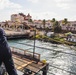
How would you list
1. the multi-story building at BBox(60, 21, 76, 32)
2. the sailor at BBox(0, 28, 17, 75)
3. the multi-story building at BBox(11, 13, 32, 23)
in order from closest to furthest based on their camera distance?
the sailor at BBox(0, 28, 17, 75) → the multi-story building at BBox(60, 21, 76, 32) → the multi-story building at BBox(11, 13, 32, 23)

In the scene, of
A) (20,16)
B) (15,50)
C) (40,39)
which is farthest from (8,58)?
(20,16)

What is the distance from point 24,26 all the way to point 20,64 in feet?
171

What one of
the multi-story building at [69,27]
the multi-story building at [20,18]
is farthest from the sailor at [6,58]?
the multi-story building at [20,18]

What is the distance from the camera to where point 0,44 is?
1309 mm

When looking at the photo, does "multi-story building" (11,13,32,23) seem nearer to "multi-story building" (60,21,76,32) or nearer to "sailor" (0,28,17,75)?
"multi-story building" (60,21,76,32)

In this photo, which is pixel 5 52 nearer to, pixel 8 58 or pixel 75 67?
pixel 8 58

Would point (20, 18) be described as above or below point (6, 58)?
above

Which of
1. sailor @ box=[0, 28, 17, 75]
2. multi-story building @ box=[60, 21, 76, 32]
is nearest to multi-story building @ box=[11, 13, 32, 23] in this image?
multi-story building @ box=[60, 21, 76, 32]

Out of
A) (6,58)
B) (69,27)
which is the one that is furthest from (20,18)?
(6,58)

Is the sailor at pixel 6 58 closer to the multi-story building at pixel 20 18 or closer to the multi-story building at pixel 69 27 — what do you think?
the multi-story building at pixel 69 27

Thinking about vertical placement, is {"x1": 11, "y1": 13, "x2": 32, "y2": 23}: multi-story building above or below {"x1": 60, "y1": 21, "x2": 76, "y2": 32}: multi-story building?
above

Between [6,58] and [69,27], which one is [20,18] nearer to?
[69,27]

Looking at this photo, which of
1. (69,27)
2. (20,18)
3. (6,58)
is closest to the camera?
(6,58)

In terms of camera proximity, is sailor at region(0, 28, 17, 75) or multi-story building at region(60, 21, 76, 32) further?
multi-story building at region(60, 21, 76, 32)
